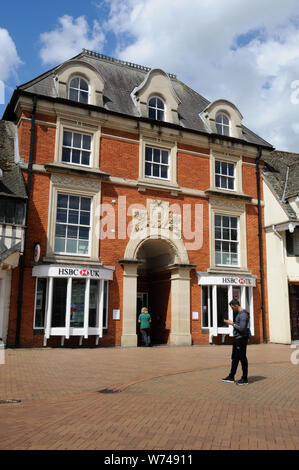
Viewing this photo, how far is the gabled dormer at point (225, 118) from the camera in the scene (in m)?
21.4

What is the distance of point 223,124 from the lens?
21.8 meters

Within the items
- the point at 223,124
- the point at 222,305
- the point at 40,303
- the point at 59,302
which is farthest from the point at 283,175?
the point at 40,303

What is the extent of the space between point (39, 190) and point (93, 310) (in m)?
5.44

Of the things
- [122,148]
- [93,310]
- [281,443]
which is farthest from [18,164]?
[281,443]

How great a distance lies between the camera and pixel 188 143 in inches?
798

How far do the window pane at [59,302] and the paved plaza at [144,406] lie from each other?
363 cm

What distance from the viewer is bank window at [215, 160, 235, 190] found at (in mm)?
20906

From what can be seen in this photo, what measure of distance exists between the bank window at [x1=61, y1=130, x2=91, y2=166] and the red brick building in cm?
5

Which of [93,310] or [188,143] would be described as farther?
[188,143]

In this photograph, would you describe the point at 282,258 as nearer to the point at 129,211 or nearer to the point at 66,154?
the point at 129,211

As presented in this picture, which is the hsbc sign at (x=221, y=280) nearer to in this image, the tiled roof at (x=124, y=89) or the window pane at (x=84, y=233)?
Answer: the window pane at (x=84, y=233)

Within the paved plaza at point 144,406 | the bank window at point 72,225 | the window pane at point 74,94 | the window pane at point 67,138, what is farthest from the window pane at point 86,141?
the paved plaza at point 144,406

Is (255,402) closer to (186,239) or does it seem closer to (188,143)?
(186,239)

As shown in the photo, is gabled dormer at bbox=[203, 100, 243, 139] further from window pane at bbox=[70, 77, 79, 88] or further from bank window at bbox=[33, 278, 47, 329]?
bank window at bbox=[33, 278, 47, 329]
